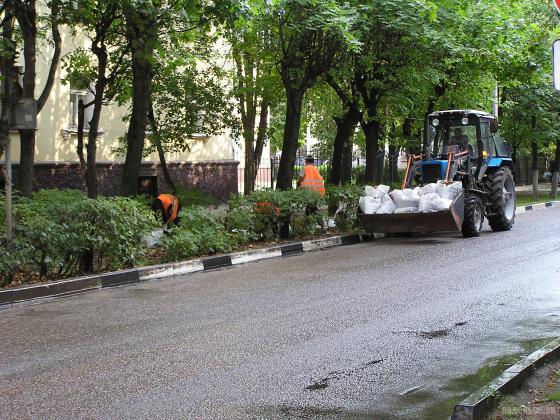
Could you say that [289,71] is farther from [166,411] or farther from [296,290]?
[166,411]

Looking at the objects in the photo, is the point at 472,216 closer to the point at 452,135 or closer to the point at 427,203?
the point at 427,203

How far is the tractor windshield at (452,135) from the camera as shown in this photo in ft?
60.7

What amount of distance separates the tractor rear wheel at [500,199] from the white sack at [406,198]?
9.00 ft

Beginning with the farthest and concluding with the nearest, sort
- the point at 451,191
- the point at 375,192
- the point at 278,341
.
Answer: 1. the point at 375,192
2. the point at 451,191
3. the point at 278,341

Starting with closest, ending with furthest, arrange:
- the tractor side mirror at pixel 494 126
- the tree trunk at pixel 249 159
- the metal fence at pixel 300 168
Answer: the tractor side mirror at pixel 494 126, the tree trunk at pixel 249 159, the metal fence at pixel 300 168

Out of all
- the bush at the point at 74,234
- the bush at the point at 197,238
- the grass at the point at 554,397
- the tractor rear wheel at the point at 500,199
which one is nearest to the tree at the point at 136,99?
the bush at the point at 197,238

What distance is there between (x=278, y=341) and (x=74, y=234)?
4784 millimetres

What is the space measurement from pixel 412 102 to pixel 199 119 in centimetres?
626

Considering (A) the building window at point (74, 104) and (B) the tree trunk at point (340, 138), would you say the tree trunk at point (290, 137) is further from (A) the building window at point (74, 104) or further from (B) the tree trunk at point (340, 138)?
(A) the building window at point (74, 104)

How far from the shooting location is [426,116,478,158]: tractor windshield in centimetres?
1850

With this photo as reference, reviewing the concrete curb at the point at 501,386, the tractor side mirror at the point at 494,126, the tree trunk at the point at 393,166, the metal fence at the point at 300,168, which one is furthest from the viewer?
the tree trunk at the point at 393,166

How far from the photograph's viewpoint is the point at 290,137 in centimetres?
1930

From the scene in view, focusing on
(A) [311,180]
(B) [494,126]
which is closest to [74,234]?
(A) [311,180]

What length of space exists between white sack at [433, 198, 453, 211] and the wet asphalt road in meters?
3.17
